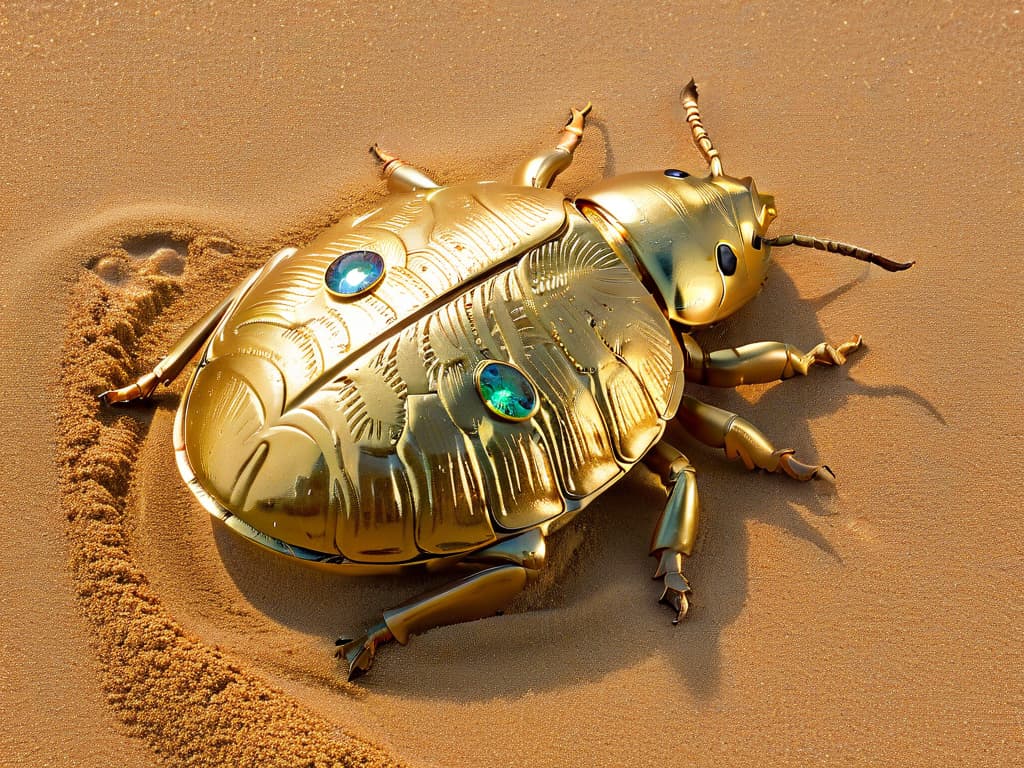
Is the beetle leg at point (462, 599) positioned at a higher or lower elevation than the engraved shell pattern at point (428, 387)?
lower

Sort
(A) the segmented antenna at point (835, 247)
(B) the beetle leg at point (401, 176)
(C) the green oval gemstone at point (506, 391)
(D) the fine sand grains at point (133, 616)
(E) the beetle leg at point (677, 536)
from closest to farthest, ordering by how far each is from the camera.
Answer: (D) the fine sand grains at point (133, 616), (C) the green oval gemstone at point (506, 391), (E) the beetle leg at point (677, 536), (A) the segmented antenna at point (835, 247), (B) the beetle leg at point (401, 176)

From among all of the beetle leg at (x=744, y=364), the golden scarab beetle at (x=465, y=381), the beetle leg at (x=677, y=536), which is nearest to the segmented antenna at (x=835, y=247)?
the golden scarab beetle at (x=465, y=381)

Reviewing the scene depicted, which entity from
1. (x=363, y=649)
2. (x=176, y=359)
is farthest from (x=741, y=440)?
(x=176, y=359)

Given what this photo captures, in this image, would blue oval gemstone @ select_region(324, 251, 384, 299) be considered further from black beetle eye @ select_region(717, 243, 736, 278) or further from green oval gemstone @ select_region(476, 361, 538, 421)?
black beetle eye @ select_region(717, 243, 736, 278)

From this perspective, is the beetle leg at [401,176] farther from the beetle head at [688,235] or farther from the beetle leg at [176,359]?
the beetle leg at [176,359]

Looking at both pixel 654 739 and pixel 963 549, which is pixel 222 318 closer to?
pixel 654 739

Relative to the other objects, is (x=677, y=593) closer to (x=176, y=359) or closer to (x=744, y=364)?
(x=744, y=364)
